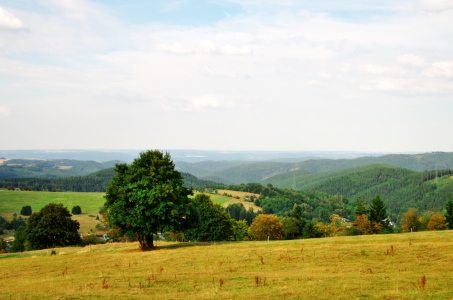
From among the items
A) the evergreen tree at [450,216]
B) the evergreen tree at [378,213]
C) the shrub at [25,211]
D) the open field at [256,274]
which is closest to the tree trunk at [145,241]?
the open field at [256,274]

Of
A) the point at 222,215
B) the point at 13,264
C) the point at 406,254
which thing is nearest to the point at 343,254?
the point at 406,254

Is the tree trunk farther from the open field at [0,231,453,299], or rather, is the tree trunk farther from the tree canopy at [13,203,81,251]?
the tree canopy at [13,203,81,251]

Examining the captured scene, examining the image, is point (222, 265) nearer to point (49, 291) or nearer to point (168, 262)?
point (168, 262)

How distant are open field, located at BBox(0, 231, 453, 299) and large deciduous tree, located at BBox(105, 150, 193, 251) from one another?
23.4ft

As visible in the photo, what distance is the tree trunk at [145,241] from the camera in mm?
54225

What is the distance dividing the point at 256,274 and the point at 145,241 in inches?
1109

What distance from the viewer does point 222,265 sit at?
35.9 metres

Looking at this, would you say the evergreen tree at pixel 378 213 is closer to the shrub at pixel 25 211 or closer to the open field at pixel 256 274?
the open field at pixel 256 274

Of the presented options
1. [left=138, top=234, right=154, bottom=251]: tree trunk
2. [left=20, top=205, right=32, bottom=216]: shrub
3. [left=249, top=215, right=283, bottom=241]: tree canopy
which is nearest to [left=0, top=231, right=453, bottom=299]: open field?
[left=138, top=234, right=154, bottom=251]: tree trunk

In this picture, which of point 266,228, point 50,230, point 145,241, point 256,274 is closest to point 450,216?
point 266,228

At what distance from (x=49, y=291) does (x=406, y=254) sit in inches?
1271

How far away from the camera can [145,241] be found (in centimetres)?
5462

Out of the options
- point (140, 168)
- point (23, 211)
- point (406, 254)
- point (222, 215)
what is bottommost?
point (23, 211)

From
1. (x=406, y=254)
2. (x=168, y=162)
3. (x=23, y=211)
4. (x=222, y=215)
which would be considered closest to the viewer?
(x=406, y=254)
